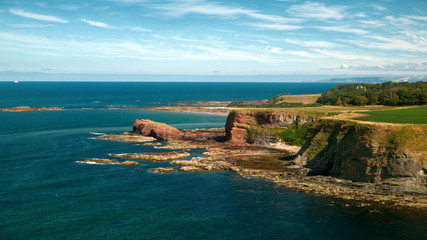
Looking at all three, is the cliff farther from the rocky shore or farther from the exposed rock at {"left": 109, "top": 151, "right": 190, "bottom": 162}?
the exposed rock at {"left": 109, "top": 151, "right": 190, "bottom": 162}

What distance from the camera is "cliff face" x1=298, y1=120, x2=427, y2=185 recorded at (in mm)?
44188

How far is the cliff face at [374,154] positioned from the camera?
44188mm

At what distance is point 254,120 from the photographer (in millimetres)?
83750

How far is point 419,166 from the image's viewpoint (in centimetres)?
4356

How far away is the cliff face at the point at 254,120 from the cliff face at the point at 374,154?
23363 millimetres

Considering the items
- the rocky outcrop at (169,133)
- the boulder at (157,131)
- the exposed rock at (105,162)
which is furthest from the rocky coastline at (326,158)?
the boulder at (157,131)

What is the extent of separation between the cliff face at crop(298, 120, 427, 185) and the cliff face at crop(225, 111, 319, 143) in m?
23.4

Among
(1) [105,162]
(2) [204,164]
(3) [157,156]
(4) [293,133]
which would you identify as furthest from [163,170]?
(4) [293,133]

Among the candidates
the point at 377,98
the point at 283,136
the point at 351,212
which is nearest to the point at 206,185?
the point at 351,212

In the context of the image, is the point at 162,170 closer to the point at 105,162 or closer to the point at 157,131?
the point at 105,162

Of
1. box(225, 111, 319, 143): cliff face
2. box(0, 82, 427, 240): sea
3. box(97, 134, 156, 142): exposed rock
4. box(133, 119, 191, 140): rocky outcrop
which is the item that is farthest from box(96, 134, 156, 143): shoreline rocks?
box(0, 82, 427, 240): sea

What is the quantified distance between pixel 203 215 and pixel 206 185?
10870mm

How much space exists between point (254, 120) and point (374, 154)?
1547 inches

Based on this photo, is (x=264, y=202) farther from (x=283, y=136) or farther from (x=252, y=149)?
(x=283, y=136)
